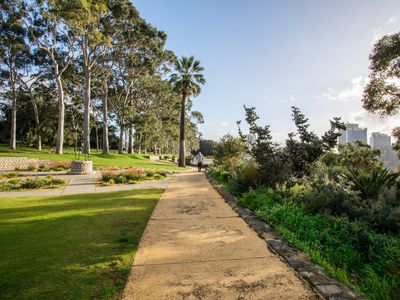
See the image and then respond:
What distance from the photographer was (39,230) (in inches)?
210

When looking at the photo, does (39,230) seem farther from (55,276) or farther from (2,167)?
(2,167)

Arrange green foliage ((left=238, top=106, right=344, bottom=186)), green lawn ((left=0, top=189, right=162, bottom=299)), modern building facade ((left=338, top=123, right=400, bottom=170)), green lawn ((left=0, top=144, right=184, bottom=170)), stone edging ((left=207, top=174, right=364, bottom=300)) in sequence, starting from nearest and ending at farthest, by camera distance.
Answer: stone edging ((left=207, top=174, right=364, bottom=300))
green lawn ((left=0, top=189, right=162, bottom=299))
green foliage ((left=238, top=106, right=344, bottom=186))
green lawn ((left=0, top=144, right=184, bottom=170))
modern building facade ((left=338, top=123, right=400, bottom=170))

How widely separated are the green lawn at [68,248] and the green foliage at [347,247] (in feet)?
9.13

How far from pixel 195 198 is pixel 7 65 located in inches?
1374

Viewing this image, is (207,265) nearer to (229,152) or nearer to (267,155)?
(267,155)

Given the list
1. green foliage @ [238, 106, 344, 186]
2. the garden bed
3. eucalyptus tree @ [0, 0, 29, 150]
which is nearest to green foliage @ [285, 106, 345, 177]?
green foliage @ [238, 106, 344, 186]

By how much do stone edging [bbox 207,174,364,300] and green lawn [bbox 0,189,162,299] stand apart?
2.19 m

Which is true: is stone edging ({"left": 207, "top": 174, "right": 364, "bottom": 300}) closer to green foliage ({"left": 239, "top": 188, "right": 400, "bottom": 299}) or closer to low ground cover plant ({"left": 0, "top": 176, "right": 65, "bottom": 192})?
green foliage ({"left": 239, "top": 188, "right": 400, "bottom": 299})

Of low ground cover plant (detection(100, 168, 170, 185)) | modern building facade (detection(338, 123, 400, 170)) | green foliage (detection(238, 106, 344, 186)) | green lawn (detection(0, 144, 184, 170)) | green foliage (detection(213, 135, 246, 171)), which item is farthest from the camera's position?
modern building facade (detection(338, 123, 400, 170))

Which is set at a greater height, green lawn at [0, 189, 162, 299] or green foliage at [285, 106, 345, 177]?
green foliage at [285, 106, 345, 177]

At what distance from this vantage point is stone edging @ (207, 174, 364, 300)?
3055 millimetres

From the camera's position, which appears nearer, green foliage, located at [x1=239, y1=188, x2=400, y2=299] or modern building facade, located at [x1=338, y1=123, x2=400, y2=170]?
green foliage, located at [x1=239, y1=188, x2=400, y2=299]

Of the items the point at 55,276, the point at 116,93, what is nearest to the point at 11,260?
the point at 55,276

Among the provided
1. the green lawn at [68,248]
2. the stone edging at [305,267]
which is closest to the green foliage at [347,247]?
the stone edging at [305,267]
